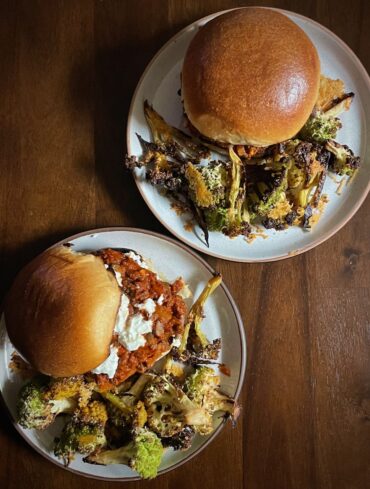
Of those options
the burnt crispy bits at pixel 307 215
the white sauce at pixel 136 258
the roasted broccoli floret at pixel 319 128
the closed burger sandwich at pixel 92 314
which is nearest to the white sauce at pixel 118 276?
the closed burger sandwich at pixel 92 314

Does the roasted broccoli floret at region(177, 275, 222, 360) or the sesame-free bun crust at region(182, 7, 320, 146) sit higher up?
the sesame-free bun crust at region(182, 7, 320, 146)

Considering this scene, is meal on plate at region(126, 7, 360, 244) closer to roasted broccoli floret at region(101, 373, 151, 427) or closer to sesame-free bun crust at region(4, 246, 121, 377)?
sesame-free bun crust at region(4, 246, 121, 377)

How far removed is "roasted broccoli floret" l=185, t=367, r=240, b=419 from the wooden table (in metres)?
0.20

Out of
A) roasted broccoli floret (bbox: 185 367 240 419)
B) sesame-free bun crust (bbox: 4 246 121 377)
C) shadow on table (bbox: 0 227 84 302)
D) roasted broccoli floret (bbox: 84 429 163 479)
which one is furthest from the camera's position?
shadow on table (bbox: 0 227 84 302)

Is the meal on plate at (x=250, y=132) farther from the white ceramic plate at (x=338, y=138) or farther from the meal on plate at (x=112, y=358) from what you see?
the meal on plate at (x=112, y=358)

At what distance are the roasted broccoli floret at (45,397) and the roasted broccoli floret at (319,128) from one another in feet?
4.19

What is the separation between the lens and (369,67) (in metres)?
2.17

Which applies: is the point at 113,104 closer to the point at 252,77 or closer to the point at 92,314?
the point at 252,77

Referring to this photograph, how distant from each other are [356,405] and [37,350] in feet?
4.47

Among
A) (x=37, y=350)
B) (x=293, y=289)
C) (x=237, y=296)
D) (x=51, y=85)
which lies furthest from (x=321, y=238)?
(x=51, y=85)

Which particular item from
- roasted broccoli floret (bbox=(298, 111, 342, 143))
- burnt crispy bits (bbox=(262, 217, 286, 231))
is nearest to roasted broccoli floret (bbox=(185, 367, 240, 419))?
burnt crispy bits (bbox=(262, 217, 286, 231))

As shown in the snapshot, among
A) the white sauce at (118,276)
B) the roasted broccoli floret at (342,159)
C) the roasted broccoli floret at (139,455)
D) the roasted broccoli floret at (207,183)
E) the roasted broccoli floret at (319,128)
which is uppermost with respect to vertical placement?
the roasted broccoli floret at (319,128)

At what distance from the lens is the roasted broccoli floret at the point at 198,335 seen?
81.2 inches

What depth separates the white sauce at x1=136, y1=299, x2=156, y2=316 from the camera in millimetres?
1938
